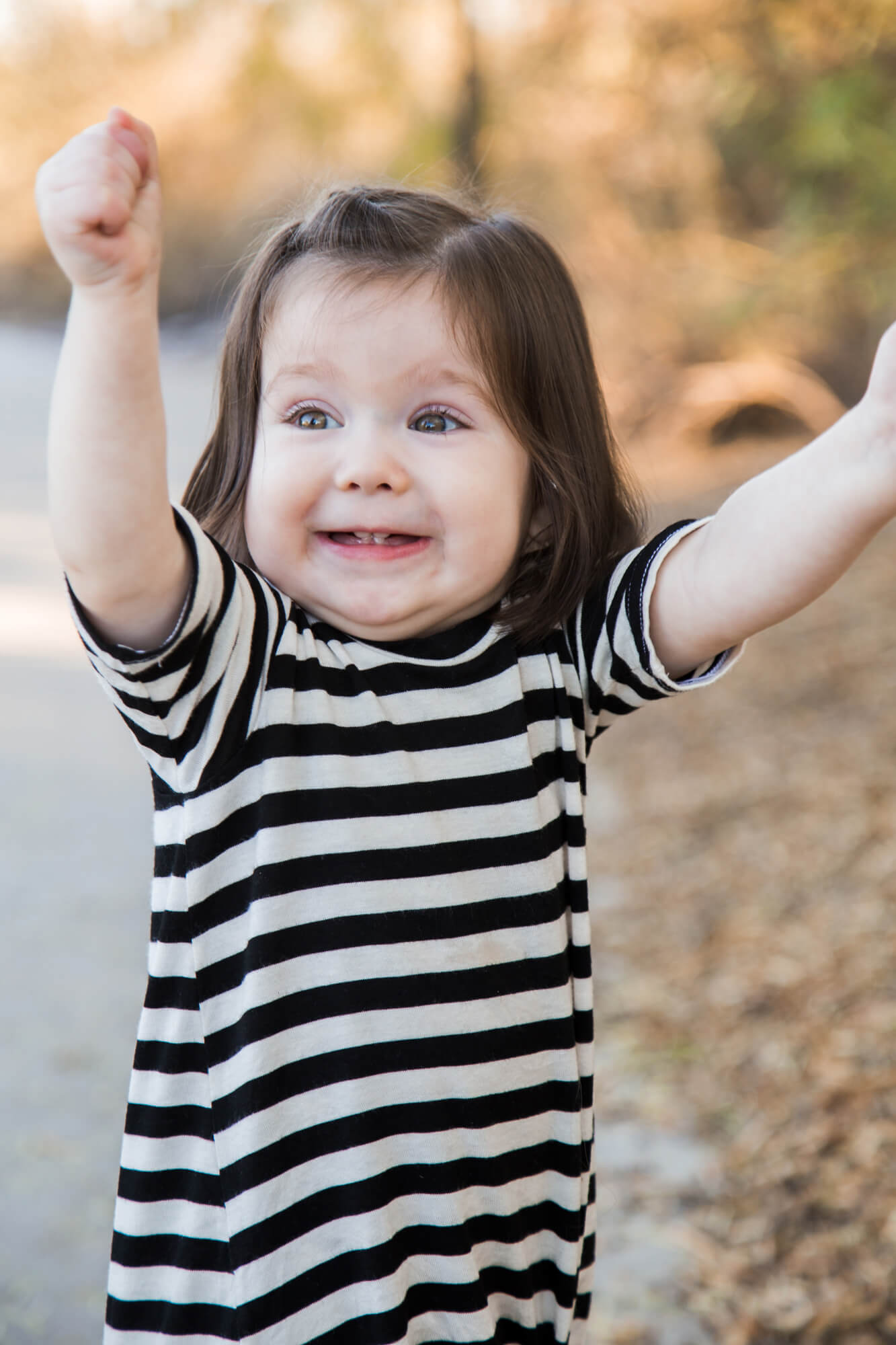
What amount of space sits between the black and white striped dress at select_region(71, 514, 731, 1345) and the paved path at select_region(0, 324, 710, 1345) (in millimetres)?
1018

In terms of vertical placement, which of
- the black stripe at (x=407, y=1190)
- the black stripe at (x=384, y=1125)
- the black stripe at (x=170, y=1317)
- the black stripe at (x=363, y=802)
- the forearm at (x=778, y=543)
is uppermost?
the forearm at (x=778, y=543)

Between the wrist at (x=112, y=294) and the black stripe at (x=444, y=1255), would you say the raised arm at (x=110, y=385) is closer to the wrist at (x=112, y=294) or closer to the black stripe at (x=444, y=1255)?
the wrist at (x=112, y=294)

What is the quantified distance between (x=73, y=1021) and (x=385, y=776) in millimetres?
1795

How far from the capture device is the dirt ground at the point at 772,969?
173 centimetres

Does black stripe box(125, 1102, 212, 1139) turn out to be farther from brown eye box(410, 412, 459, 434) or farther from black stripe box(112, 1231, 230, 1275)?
brown eye box(410, 412, 459, 434)

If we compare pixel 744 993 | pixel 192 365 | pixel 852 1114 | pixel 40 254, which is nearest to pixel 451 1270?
pixel 852 1114

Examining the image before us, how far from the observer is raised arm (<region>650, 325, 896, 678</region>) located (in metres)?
0.76

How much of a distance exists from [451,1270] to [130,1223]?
22cm

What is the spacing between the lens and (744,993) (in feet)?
7.70

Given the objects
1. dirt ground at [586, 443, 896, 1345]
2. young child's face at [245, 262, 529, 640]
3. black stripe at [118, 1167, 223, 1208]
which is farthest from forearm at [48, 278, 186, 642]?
dirt ground at [586, 443, 896, 1345]

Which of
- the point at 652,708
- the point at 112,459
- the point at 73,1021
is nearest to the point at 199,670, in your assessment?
the point at 112,459

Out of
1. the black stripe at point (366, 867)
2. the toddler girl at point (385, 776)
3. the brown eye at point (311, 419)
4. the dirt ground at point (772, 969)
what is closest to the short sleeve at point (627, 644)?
the toddler girl at point (385, 776)

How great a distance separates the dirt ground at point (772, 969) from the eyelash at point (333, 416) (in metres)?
1.36

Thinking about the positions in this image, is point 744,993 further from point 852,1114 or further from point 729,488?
point 729,488
